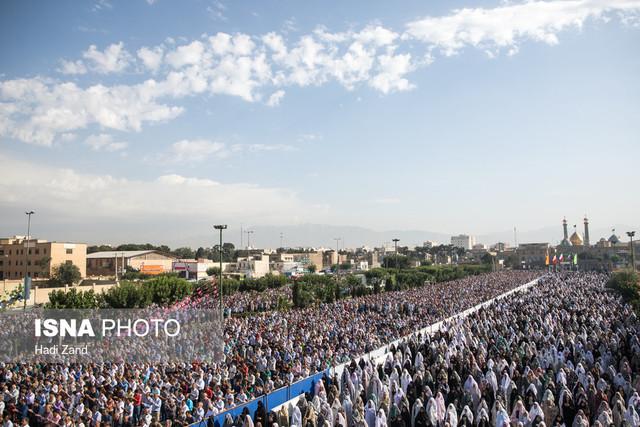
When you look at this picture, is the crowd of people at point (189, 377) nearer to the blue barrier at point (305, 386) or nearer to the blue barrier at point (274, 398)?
the blue barrier at point (274, 398)

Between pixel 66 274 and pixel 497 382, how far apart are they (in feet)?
183

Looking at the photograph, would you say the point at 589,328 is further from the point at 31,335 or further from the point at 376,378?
the point at 31,335

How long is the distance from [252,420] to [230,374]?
4.26m

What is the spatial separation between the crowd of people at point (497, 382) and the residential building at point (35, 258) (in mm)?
53993

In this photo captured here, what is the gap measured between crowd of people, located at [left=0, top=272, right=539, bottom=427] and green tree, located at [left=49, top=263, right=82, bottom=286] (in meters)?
39.9

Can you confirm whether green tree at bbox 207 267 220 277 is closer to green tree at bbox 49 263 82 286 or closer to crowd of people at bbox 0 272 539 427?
green tree at bbox 49 263 82 286

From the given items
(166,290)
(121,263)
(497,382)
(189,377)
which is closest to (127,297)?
(166,290)

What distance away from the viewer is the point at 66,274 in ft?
191

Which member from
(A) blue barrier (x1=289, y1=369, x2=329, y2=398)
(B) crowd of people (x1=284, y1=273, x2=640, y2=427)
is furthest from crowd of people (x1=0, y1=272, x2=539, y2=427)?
(B) crowd of people (x1=284, y1=273, x2=640, y2=427)

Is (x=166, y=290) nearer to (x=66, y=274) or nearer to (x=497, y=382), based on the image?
(x=497, y=382)

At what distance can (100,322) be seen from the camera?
20891mm

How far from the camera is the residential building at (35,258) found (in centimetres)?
6059

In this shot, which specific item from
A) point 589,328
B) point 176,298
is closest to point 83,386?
point 589,328

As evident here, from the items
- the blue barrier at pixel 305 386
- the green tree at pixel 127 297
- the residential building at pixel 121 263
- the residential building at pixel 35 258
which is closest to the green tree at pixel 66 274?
the residential building at pixel 35 258
